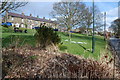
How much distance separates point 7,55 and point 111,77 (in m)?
2.94

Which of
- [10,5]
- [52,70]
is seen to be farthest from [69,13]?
[52,70]

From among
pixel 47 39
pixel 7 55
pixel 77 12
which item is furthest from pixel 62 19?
pixel 7 55

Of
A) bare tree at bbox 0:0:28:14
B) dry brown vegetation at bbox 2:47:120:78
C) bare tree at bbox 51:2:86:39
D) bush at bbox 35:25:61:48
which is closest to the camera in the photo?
dry brown vegetation at bbox 2:47:120:78

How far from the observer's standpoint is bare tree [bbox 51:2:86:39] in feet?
47.3

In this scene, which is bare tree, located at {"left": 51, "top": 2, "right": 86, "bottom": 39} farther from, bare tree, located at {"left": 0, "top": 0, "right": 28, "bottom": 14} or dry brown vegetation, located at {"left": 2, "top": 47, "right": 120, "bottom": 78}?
dry brown vegetation, located at {"left": 2, "top": 47, "right": 120, "bottom": 78}

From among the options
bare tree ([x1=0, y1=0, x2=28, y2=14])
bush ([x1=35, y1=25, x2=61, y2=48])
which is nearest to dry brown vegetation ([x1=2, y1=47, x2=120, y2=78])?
bush ([x1=35, y1=25, x2=61, y2=48])

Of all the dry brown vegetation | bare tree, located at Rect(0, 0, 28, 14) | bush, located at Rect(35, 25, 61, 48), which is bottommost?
the dry brown vegetation

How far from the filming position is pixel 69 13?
14914 mm

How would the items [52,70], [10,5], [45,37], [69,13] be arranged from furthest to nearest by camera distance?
[69,13]
[10,5]
[45,37]
[52,70]

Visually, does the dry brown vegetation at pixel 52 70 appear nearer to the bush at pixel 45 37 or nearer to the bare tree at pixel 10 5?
the bush at pixel 45 37

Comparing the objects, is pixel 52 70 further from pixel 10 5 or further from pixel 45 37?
pixel 10 5

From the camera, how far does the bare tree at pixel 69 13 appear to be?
14.4 meters

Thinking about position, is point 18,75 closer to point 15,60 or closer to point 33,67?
point 33,67

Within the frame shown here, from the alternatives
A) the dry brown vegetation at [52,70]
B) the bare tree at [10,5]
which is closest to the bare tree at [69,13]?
the bare tree at [10,5]
